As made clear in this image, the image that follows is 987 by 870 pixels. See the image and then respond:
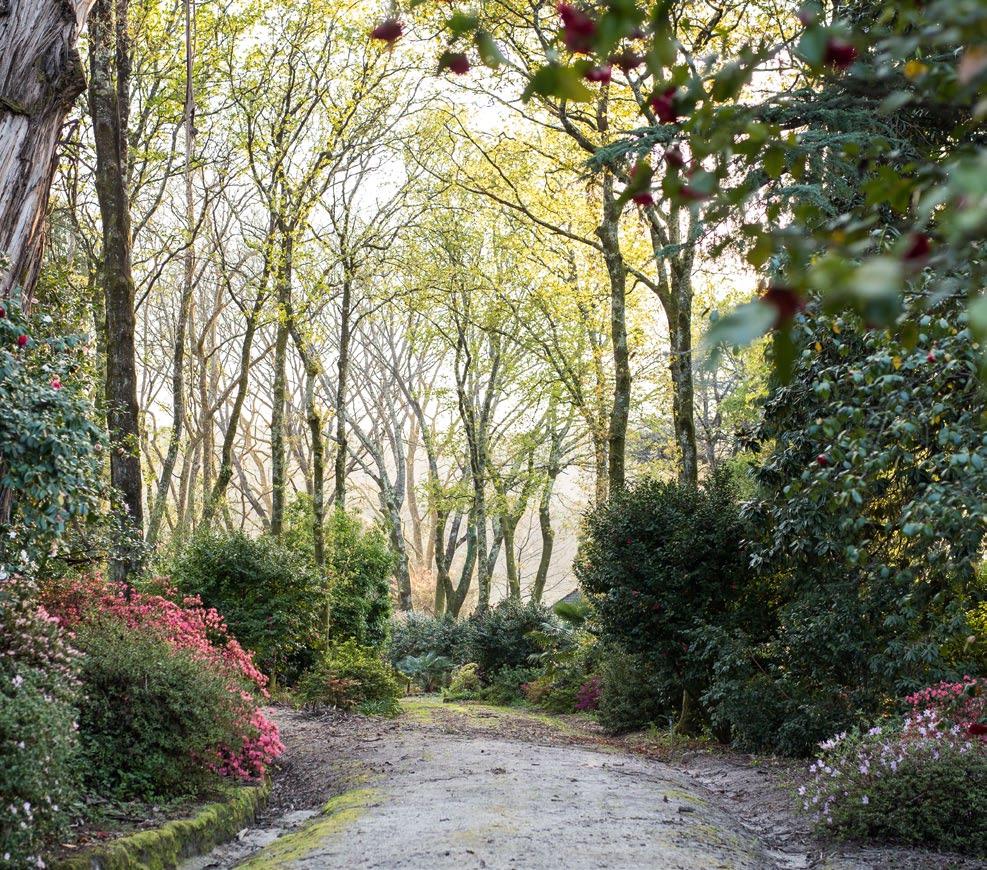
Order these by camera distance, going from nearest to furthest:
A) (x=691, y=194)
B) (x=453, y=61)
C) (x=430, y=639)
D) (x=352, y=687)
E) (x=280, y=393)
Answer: (x=691, y=194) → (x=453, y=61) → (x=352, y=687) → (x=280, y=393) → (x=430, y=639)

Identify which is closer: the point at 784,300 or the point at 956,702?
the point at 784,300

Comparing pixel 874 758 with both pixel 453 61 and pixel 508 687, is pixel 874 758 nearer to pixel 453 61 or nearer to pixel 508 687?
pixel 453 61

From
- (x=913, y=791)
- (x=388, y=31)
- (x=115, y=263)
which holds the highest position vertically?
(x=115, y=263)

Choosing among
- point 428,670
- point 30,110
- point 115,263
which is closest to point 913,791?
point 30,110

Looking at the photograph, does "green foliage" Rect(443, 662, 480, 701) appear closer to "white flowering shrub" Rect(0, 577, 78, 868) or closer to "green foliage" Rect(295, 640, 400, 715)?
"green foliage" Rect(295, 640, 400, 715)

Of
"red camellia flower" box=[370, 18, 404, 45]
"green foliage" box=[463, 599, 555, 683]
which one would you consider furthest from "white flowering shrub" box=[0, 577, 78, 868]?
"green foliage" box=[463, 599, 555, 683]

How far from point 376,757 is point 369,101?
13891 mm

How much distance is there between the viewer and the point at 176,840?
508cm

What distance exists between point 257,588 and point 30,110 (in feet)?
28.9

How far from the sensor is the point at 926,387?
16.5 feet

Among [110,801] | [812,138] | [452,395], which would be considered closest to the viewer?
[110,801]

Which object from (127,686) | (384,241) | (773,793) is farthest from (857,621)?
(384,241)

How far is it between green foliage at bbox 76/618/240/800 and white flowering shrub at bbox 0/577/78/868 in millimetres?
481

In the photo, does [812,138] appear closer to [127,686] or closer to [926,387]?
[926,387]
